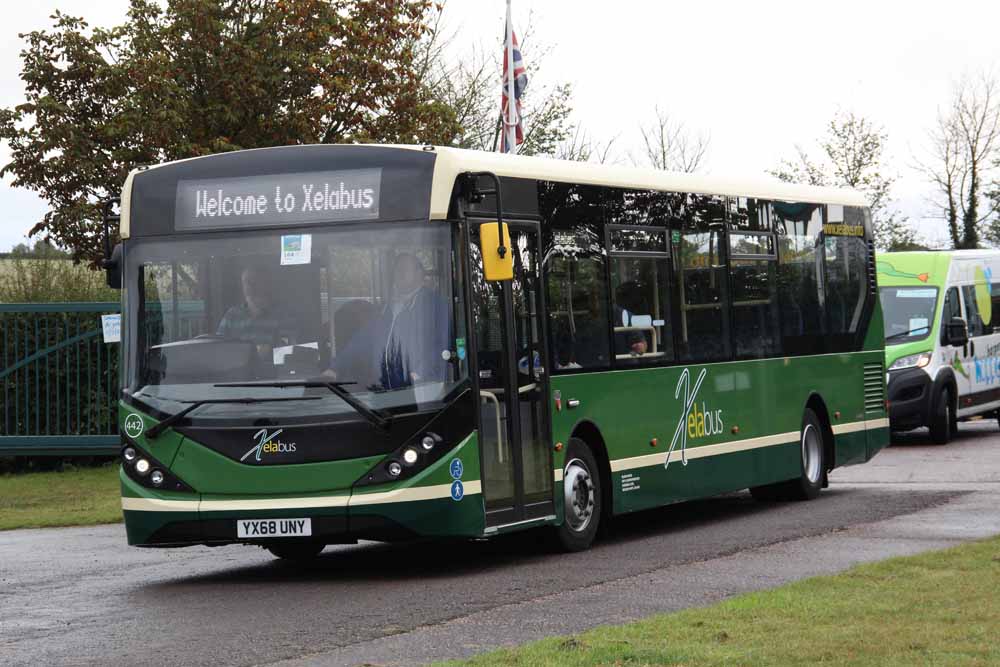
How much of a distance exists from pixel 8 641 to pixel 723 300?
8.35 m

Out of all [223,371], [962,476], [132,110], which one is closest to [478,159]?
[223,371]

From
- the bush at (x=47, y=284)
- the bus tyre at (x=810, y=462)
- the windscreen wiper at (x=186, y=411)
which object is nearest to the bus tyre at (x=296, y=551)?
the windscreen wiper at (x=186, y=411)

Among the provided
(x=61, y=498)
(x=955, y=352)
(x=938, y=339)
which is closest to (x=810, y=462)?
(x=61, y=498)

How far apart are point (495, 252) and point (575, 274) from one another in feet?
6.19

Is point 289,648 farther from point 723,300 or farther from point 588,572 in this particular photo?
point 723,300

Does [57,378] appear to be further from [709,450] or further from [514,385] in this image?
[514,385]

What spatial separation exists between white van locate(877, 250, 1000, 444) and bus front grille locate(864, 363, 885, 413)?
633 centimetres

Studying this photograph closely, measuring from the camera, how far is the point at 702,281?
16250mm

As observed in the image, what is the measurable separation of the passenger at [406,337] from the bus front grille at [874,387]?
8.72 m

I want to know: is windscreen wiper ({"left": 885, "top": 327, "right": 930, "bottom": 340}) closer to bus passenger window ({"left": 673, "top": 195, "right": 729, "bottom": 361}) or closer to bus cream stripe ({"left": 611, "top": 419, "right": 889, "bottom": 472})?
bus cream stripe ({"left": 611, "top": 419, "right": 889, "bottom": 472})

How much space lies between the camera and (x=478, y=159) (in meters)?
12.9

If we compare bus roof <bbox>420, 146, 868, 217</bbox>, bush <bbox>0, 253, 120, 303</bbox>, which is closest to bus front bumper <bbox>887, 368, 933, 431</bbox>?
bus roof <bbox>420, 146, 868, 217</bbox>

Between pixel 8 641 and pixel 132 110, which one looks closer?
pixel 8 641

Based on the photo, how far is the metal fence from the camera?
82.7 ft
